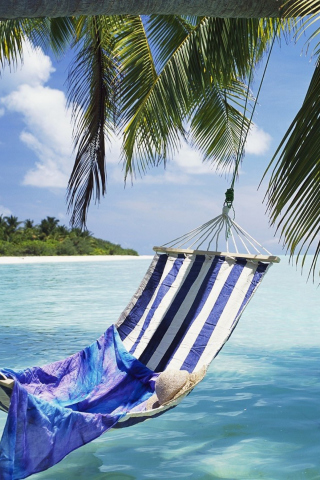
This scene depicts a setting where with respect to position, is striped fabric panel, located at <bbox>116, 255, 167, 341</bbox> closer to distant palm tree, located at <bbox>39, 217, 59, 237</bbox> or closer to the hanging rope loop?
the hanging rope loop

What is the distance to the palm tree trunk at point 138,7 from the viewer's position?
8.30ft

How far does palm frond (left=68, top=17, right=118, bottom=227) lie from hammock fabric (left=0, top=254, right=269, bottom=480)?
121 cm

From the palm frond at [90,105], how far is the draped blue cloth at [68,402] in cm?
155

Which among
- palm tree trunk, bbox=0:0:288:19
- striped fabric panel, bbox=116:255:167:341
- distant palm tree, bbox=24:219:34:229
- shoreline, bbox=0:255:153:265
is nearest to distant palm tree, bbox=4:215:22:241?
distant palm tree, bbox=24:219:34:229

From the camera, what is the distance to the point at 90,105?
5102 millimetres

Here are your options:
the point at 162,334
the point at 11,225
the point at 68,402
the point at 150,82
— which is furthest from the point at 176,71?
the point at 11,225

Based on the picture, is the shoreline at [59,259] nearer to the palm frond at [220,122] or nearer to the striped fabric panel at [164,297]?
the palm frond at [220,122]

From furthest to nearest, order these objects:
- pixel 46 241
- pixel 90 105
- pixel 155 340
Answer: pixel 46 241 → pixel 90 105 → pixel 155 340

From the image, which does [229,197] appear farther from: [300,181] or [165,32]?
[165,32]

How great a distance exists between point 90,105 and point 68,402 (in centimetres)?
296

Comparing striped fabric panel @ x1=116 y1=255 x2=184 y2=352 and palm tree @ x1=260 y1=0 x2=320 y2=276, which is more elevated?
palm tree @ x1=260 y1=0 x2=320 y2=276

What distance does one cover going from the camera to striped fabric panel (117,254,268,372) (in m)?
3.17

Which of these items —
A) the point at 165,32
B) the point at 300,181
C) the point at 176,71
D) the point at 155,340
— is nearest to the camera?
the point at 300,181

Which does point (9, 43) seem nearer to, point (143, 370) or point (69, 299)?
point (143, 370)
